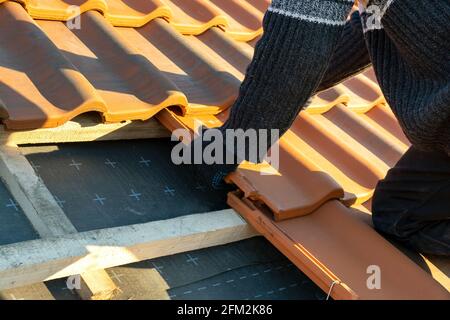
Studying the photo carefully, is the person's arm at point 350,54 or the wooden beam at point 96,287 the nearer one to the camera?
the wooden beam at point 96,287

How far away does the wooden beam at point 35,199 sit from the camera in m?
1.64

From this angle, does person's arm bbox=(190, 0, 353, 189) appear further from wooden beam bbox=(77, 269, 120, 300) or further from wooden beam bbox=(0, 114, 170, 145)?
wooden beam bbox=(77, 269, 120, 300)

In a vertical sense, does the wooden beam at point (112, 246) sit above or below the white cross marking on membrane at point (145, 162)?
below

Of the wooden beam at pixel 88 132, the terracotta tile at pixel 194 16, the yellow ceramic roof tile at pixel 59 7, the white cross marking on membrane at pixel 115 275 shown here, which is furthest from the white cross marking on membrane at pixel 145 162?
the terracotta tile at pixel 194 16

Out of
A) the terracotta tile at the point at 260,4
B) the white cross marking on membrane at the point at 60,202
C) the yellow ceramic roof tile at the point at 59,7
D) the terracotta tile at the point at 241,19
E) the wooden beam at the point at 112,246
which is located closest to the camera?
the wooden beam at the point at 112,246

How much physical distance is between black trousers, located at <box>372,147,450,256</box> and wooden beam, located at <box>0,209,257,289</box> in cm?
49

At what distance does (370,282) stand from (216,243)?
0.46 metres

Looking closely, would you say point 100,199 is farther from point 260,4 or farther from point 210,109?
point 260,4

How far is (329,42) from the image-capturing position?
5.78ft

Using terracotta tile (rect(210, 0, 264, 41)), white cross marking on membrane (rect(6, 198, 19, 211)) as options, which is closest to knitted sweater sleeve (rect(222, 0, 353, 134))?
white cross marking on membrane (rect(6, 198, 19, 211))

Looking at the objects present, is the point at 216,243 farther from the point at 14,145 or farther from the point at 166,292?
the point at 14,145

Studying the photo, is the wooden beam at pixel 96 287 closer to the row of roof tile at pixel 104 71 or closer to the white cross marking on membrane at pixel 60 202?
the white cross marking on membrane at pixel 60 202

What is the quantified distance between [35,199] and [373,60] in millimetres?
1035

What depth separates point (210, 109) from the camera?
2250mm
